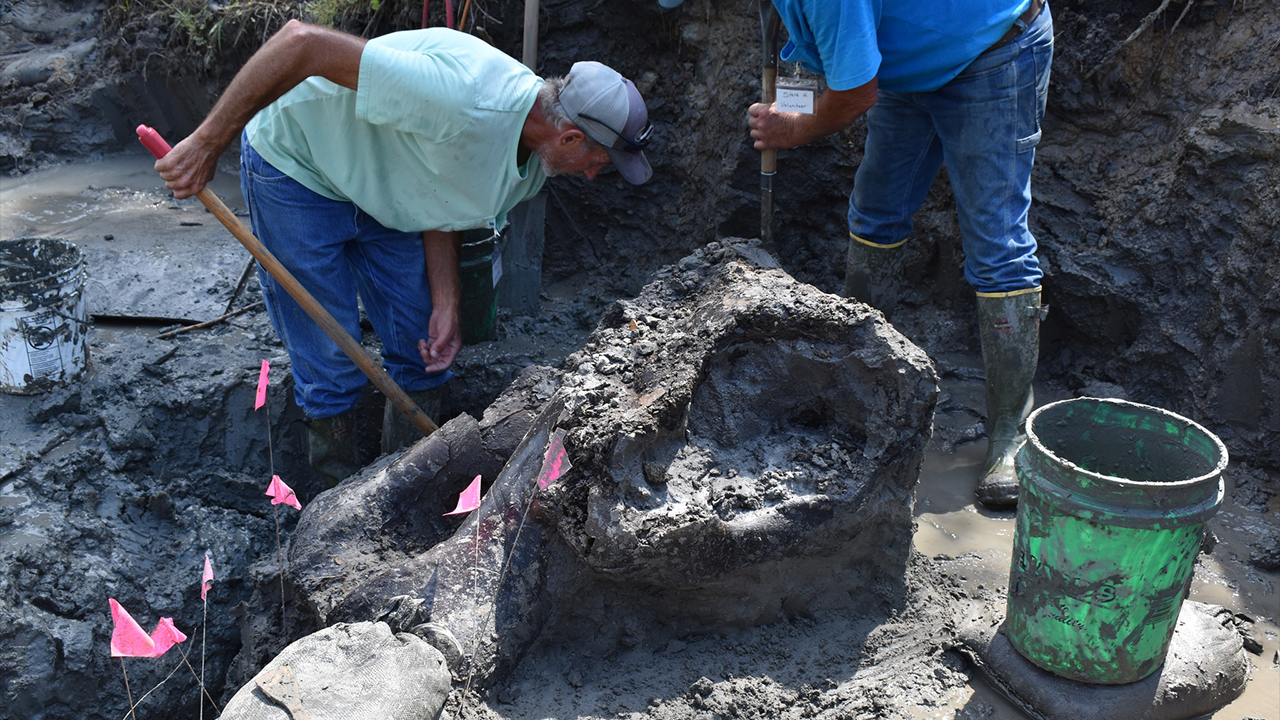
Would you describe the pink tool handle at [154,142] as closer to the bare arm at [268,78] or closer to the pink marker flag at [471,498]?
the bare arm at [268,78]

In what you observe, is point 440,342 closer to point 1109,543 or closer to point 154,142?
point 154,142

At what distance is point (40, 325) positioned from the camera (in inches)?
138

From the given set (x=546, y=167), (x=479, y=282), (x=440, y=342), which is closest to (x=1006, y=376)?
(x=546, y=167)

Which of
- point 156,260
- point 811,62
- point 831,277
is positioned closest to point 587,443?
point 811,62

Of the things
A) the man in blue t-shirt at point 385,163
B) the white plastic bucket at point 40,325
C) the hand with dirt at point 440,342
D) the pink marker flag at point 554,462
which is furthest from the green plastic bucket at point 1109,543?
the white plastic bucket at point 40,325

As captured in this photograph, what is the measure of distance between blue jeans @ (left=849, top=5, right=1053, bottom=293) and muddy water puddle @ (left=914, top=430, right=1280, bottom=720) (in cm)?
65

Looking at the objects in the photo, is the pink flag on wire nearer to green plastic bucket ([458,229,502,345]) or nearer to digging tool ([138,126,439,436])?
digging tool ([138,126,439,436])

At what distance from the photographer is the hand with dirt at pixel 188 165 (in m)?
2.57

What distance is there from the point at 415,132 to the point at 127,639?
1522 mm

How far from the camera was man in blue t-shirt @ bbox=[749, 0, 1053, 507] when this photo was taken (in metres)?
2.52

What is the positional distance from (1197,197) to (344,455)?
3.23 m

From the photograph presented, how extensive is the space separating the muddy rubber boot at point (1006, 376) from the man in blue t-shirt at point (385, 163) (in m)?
1.21

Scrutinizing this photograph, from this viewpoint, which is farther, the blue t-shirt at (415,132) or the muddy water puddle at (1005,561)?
the blue t-shirt at (415,132)

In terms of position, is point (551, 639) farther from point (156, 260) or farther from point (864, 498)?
point (156, 260)
